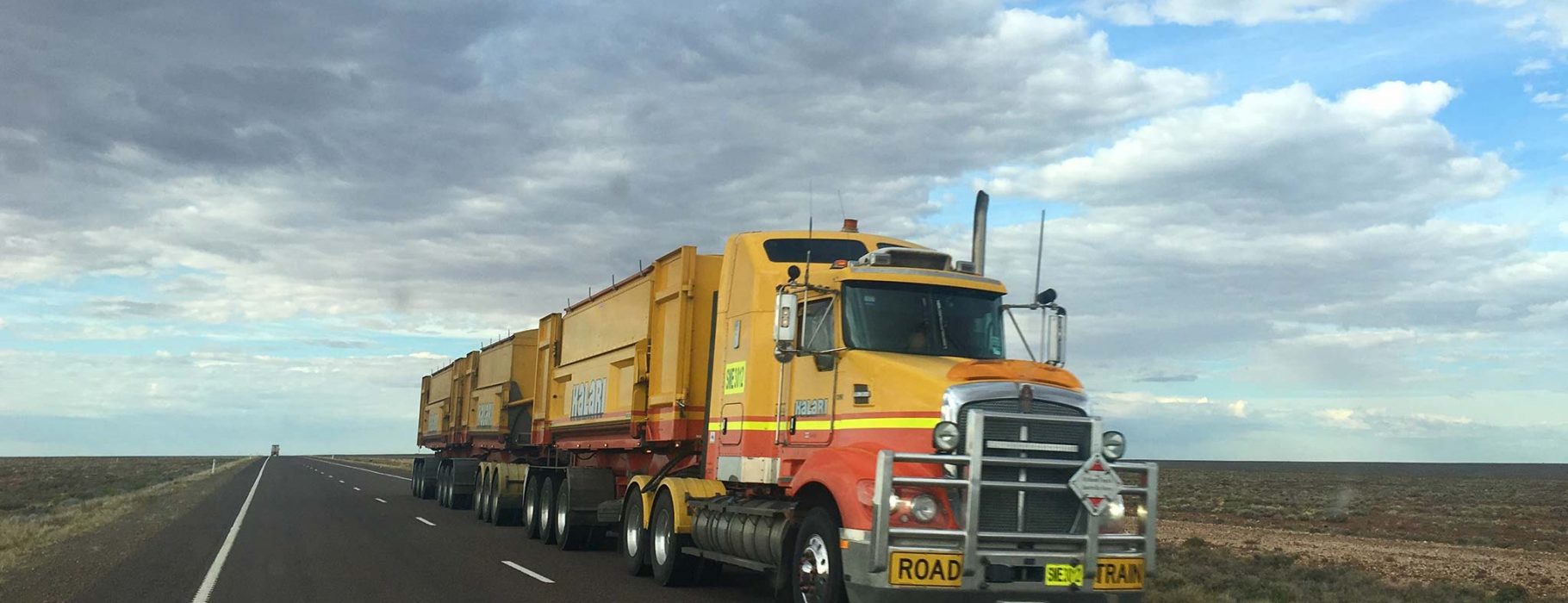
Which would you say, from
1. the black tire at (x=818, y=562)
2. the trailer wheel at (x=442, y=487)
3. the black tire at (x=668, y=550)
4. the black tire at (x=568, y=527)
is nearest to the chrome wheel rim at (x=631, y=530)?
the black tire at (x=668, y=550)

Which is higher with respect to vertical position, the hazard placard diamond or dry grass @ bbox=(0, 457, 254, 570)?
the hazard placard diamond

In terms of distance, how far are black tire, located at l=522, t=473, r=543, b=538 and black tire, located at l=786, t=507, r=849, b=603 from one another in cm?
1104

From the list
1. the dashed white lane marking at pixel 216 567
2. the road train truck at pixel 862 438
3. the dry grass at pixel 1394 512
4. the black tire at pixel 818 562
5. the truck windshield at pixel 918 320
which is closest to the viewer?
the road train truck at pixel 862 438

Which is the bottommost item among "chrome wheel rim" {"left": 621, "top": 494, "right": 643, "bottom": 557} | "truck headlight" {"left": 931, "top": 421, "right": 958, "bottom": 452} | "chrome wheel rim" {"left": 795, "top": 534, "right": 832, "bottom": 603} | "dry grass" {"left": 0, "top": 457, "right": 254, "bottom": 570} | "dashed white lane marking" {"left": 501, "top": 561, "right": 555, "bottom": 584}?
"dry grass" {"left": 0, "top": 457, "right": 254, "bottom": 570}

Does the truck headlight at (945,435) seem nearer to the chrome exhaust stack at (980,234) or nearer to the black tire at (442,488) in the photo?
the chrome exhaust stack at (980,234)

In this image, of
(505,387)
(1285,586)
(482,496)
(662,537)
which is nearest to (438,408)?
(505,387)

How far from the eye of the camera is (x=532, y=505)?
21.7m

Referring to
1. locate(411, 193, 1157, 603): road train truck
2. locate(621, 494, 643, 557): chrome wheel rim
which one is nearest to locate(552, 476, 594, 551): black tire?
locate(411, 193, 1157, 603): road train truck

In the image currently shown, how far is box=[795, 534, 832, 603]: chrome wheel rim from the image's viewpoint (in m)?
10.4

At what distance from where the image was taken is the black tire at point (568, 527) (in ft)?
61.1

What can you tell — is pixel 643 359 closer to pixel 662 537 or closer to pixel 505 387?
pixel 662 537

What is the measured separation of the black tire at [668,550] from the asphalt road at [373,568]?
20 cm

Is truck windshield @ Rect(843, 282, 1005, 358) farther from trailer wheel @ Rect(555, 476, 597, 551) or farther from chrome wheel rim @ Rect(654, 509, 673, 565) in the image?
trailer wheel @ Rect(555, 476, 597, 551)

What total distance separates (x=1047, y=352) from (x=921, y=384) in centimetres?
184
